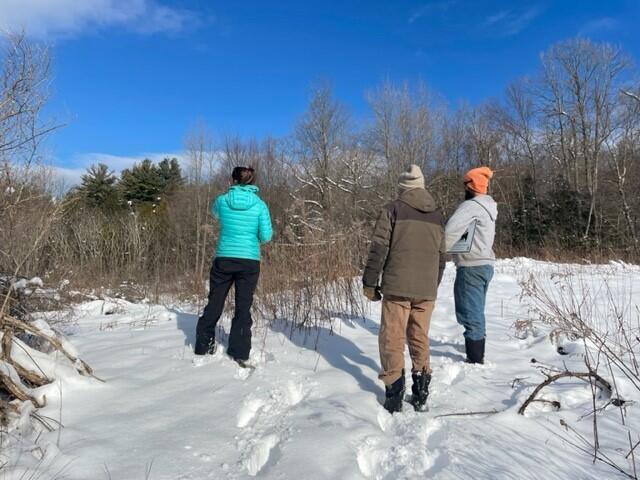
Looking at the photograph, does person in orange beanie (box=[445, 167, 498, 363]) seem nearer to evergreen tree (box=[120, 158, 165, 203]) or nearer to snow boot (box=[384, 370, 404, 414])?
snow boot (box=[384, 370, 404, 414])

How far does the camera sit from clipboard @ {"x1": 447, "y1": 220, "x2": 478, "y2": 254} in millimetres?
3754

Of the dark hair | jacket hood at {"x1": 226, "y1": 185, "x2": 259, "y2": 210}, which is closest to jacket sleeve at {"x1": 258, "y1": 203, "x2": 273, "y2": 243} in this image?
jacket hood at {"x1": 226, "y1": 185, "x2": 259, "y2": 210}

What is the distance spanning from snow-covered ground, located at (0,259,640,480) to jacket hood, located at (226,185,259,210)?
1.38 m

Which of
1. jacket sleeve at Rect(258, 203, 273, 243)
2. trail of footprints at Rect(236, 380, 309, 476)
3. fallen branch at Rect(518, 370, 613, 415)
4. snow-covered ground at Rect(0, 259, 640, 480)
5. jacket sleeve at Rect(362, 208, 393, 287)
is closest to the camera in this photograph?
snow-covered ground at Rect(0, 259, 640, 480)

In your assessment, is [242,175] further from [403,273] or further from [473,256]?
[473,256]

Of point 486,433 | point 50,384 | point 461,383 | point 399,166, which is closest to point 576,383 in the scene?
point 461,383

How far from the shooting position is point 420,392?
9.50ft

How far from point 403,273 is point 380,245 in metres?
0.25

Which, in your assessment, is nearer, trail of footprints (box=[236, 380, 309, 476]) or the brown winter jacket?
trail of footprints (box=[236, 380, 309, 476])

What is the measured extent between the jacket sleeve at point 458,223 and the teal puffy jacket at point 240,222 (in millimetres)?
1616

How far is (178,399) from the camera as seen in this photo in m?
3.03

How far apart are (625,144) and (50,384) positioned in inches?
1213

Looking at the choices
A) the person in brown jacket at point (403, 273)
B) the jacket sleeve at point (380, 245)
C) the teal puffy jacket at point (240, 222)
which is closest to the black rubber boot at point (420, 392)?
the person in brown jacket at point (403, 273)

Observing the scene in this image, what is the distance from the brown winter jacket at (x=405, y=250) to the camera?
2963 millimetres
